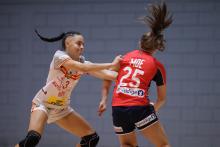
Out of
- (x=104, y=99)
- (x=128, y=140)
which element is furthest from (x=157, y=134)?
(x=104, y=99)

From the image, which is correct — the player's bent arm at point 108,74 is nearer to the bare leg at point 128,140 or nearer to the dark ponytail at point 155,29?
the dark ponytail at point 155,29

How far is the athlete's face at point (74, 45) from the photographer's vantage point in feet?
14.0

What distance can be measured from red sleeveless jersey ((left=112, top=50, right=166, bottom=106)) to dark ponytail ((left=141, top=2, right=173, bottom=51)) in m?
0.10

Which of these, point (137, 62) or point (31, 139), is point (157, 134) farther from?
point (31, 139)

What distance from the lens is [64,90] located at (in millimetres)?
4289

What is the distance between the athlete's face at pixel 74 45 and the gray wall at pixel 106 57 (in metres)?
2.12

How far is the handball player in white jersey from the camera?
4.09 m

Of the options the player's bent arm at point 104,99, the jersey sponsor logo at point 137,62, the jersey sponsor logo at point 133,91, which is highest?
the jersey sponsor logo at point 137,62

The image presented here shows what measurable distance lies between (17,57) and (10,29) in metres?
0.44

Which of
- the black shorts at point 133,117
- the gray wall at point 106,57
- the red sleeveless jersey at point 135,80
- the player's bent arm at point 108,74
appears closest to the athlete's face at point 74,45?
the player's bent arm at point 108,74

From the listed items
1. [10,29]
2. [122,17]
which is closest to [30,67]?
[10,29]

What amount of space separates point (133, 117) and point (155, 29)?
2.57 ft

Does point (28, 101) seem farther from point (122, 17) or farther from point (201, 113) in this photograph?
point (201, 113)

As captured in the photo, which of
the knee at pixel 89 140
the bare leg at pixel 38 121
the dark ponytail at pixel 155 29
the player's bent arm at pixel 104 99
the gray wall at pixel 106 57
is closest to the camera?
the dark ponytail at pixel 155 29
